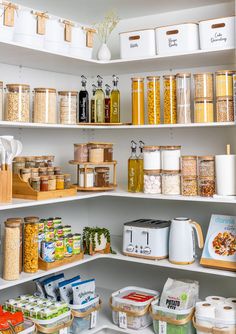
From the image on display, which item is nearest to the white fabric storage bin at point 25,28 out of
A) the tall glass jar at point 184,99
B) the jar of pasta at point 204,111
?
the tall glass jar at point 184,99

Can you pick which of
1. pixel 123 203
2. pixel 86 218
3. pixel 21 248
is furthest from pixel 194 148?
pixel 21 248

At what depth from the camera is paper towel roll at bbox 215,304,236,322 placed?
8.00 ft

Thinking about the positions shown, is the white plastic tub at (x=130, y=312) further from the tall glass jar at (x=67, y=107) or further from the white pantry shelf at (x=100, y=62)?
the white pantry shelf at (x=100, y=62)

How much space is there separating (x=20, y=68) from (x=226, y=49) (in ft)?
4.14

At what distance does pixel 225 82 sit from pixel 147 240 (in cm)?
103

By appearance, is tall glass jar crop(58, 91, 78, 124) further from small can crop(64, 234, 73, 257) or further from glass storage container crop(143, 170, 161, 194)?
small can crop(64, 234, 73, 257)

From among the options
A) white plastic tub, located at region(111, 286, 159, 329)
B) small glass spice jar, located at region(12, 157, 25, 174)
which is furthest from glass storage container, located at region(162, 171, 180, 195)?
small glass spice jar, located at region(12, 157, 25, 174)

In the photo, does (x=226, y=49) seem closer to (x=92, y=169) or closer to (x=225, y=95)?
(x=225, y=95)

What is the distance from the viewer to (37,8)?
2990 mm

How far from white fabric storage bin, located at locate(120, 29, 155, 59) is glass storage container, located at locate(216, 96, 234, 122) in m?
0.52

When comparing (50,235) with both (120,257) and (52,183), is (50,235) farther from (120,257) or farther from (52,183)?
(120,257)

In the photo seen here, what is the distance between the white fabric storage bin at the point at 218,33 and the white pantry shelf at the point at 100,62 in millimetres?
38

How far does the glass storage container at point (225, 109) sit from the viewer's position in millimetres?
2650

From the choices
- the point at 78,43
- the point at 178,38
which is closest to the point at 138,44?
the point at 178,38
